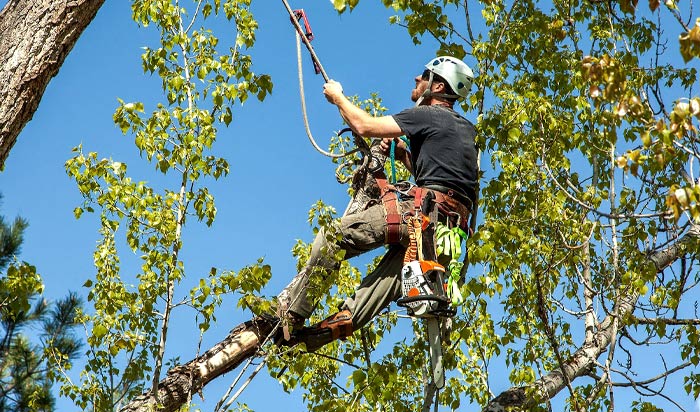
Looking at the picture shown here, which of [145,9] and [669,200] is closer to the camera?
[669,200]

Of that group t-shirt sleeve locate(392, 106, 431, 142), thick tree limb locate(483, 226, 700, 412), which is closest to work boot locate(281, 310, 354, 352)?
t-shirt sleeve locate(392, 106, 431, 142)

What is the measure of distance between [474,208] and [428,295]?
110 centimetres

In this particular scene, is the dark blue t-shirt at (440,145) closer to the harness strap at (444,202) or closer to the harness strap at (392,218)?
the harness strap at (444,202)

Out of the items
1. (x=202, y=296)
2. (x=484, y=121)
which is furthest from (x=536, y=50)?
(x=202, y=296)

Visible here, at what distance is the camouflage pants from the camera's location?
21.2 feet

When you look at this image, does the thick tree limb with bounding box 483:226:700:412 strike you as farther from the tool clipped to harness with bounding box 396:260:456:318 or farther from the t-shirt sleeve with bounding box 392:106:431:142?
the t-shirt sleeve with bounding box 392:106:431:142

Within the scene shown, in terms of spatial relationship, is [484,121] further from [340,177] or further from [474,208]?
[340,177]

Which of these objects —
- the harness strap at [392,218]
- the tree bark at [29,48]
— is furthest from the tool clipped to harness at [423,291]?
the tree bark at [29,48]

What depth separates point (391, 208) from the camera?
6.56m

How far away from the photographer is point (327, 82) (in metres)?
6.70

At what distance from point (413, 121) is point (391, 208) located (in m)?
0.59

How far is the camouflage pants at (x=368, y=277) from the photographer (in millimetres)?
Result: 6457

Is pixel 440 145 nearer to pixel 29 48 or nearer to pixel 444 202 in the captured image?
pixel 444 202

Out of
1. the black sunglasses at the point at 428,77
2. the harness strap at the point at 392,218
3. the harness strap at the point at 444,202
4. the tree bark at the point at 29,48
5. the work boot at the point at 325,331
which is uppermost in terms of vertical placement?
the black sunglasses at the point at 428,77
